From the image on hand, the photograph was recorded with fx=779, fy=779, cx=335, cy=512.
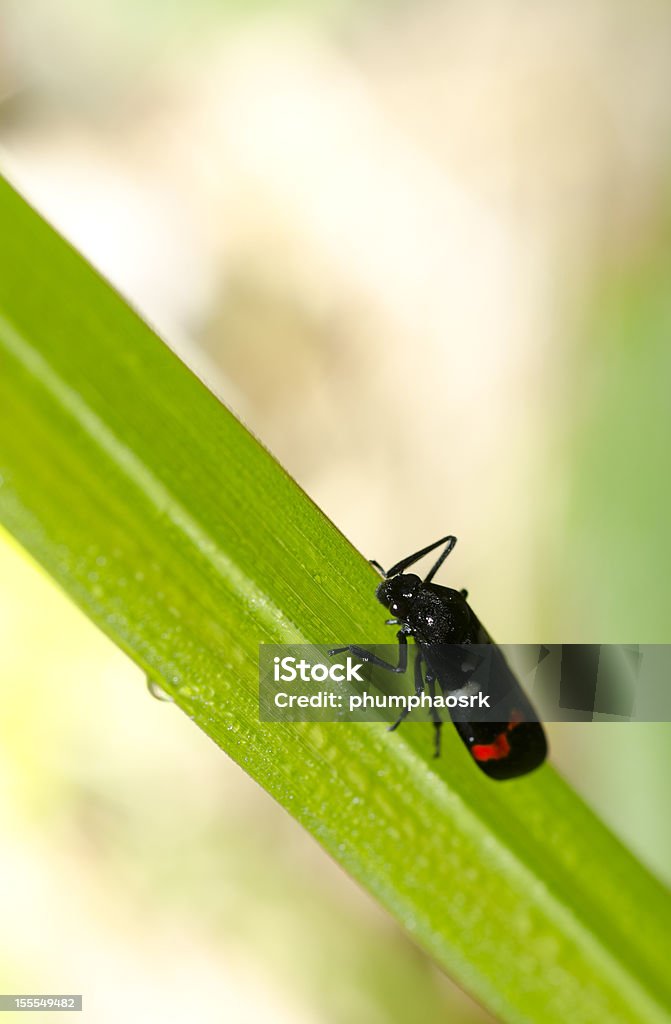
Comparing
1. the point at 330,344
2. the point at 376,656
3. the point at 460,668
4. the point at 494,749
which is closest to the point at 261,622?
the point at 376,656

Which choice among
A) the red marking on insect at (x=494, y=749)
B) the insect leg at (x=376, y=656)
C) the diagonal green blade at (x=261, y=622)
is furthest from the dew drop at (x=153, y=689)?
the red marking on insect at (x=494, y=749)

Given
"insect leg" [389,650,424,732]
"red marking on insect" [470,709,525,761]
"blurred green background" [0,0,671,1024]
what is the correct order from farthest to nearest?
1. "blurred green background" [0,0,671,1024]
2. "red marking on insect" [470,709,525,761]
3. "insect leg" [389,650,424,732]

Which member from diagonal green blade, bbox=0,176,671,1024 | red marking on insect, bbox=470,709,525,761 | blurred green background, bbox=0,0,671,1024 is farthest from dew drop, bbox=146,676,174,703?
blurred green background, bbox=0,0,671,1024

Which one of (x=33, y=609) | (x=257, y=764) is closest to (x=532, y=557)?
(x=33, y=609)

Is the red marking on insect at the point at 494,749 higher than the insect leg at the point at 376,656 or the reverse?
the reverse

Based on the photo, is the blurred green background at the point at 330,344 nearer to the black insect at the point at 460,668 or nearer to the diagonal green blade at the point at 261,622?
the black insect at the point at 460,668

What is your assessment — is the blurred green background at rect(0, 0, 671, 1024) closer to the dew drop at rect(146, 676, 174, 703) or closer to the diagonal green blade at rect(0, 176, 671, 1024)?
the diagonal green blade at rect(0, 176, 671, 1024)
